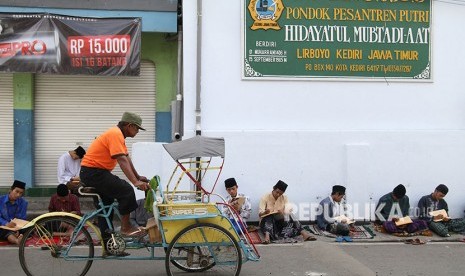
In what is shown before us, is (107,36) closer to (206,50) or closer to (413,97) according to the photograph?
(206,50)

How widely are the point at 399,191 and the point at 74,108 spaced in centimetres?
612

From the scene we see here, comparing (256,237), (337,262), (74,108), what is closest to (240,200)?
(256,237)

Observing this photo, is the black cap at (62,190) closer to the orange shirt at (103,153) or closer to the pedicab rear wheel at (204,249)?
the orange shirt at (103,153)

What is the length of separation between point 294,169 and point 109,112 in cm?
379

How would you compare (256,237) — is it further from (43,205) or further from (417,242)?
(43,205)

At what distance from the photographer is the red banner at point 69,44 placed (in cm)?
892

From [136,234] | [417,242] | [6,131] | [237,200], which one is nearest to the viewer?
[136,234]

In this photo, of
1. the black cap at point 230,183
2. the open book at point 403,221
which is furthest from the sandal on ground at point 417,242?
the black cap at point 230,183

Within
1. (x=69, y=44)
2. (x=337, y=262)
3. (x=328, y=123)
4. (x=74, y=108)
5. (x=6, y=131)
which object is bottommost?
(x=337, y=262)

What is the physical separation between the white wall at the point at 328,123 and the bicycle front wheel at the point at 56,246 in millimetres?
3481

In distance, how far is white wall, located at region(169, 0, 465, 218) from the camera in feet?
28.7

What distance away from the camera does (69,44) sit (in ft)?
29.7

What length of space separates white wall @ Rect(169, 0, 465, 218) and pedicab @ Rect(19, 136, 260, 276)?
3056mm

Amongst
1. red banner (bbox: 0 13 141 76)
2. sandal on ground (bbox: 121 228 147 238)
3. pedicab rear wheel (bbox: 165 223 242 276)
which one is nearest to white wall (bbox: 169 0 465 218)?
red banner (bbox: 0 13 141 76)
